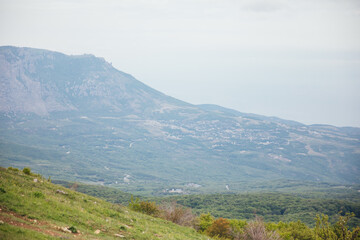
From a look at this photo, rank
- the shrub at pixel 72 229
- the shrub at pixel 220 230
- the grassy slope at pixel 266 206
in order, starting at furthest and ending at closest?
the grassy slope at pixel 266 206, the shrub at pixel 220 230, the shrub at pixel 72 229

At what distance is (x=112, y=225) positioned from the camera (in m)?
21.5

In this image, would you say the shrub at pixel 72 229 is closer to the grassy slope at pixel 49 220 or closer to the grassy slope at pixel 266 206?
the grassy slope at pixel 49 220

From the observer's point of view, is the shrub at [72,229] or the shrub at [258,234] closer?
the shrub at [72,229]

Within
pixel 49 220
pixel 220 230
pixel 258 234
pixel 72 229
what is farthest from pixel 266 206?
pixel 49 220

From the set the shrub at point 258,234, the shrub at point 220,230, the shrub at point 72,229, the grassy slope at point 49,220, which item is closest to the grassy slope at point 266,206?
the shrub at point 220,230

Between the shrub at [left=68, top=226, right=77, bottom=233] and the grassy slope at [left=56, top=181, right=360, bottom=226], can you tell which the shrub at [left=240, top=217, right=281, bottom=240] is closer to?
the shrub at [left=68, top=226, right=77, bottom=233]

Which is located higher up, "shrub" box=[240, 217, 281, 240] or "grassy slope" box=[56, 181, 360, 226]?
"shrub" box=[240, 217, 281, 240]

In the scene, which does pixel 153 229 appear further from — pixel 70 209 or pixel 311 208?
pixel 311 208

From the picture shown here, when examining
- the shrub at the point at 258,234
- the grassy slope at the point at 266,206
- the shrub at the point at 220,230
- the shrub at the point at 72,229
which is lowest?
the grassy slope at the point at 266,206

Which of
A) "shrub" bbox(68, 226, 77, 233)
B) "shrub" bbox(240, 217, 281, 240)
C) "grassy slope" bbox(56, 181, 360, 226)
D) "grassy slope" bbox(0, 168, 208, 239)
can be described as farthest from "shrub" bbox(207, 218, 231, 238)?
"grassy slope" bbox(56, 181, 360, 226)

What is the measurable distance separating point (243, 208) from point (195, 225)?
63.1 m

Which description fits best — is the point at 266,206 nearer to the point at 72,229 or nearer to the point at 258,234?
the point at 258,234

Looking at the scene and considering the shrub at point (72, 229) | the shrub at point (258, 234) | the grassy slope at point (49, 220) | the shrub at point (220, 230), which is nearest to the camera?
the grassy slope at point (49, 220)

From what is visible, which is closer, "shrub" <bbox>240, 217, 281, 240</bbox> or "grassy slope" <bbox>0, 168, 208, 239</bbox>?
"grassy slope" <bbox>0, 168, 208, 239</bbox>
